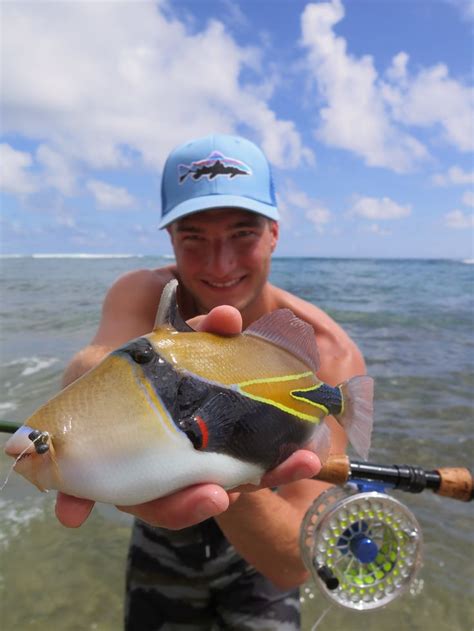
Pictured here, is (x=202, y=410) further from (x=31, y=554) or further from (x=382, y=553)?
(x=31, y=554)

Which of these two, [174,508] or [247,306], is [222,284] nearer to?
[247,306]

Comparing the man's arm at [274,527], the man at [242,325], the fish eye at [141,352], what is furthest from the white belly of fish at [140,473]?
the man's arm at [274,527]

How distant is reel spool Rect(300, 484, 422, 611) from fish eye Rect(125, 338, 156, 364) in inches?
53.7

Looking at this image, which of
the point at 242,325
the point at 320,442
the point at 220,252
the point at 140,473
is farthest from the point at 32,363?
the point at 140,473

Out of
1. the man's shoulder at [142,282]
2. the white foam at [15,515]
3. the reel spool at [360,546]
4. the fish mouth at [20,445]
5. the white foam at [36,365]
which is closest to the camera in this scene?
the fish mouth at [20,445]

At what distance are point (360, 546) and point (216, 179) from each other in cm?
224

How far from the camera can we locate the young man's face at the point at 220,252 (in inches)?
126

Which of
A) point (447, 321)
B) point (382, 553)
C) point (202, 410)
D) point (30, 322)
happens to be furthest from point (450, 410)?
point (30, 322)

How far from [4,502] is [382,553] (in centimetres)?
342

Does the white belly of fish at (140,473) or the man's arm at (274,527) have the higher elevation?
the white belly of fish at (140,473)

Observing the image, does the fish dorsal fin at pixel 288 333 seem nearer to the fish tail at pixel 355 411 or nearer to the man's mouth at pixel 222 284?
the fish tail at pixel 355 411

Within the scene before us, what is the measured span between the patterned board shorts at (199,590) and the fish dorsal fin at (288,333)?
1704 mm

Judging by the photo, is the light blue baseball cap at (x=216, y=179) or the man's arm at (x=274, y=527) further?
the light blue baseball cap at (x=216, y=179)

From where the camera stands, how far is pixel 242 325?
8.24ft
